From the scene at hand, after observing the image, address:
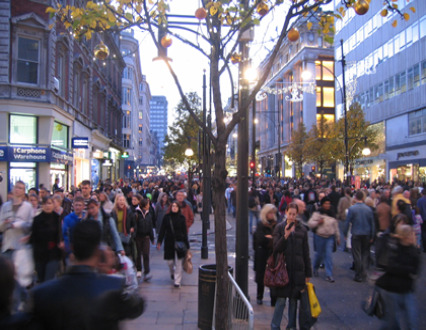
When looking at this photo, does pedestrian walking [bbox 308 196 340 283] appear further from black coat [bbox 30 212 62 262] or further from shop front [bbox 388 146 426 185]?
shop front [bbox 388 146 426 185]

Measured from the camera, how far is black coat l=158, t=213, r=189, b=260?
325 inches

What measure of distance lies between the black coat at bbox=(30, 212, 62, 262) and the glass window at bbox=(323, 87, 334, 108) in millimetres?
63017

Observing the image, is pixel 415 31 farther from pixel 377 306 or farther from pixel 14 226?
pixel 14 226

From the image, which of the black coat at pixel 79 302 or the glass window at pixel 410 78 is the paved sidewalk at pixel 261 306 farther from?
the glass window at pixel 410 78

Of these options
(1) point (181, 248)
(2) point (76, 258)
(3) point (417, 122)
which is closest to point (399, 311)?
(2) point (76, 258)

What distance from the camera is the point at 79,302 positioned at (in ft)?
7.84

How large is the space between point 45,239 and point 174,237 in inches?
99.2

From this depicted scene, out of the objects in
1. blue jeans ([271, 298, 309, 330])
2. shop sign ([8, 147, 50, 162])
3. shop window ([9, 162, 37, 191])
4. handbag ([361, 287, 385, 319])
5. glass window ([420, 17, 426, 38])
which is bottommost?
blue jeans ([271, 298, 309, 330])

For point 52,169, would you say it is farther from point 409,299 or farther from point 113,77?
point 113,77

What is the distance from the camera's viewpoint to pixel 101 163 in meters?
37.2

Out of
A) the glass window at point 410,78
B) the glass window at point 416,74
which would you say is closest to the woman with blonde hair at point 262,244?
the glass window at point 416,74

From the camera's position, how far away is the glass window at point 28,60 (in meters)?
20.5

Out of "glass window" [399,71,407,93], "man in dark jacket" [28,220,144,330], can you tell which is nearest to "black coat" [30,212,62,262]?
"man in dark jacket" [28,220,144,330]

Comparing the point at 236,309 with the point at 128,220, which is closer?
the point at 236,309
